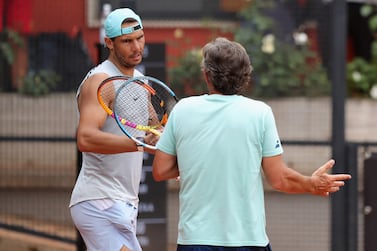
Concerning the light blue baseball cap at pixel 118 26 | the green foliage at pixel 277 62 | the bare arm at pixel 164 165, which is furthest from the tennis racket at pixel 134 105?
the green foliage at pixel 277 62

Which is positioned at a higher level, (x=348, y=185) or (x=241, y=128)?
(x=241, y=128)

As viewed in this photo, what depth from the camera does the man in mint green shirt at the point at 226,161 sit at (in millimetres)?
4340

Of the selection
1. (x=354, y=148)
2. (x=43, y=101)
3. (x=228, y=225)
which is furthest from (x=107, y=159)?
(x=43, y=101)

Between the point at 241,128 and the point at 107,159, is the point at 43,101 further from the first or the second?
the point at 241,128

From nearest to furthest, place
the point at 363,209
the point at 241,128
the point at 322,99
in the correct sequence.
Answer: the point at 241,128 → the point at 363,209 → the point at 322,99

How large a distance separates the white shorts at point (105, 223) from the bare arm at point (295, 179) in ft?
3.72

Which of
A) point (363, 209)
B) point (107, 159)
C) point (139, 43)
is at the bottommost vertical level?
point (363, 209)

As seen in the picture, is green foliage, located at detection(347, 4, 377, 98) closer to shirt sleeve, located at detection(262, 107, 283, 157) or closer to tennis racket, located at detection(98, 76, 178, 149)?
tennis racket, located at detection(98, 76, 178, 149)

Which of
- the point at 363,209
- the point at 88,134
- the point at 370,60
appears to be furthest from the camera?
the point at 370,60

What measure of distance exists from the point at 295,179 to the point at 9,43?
17.2 ft

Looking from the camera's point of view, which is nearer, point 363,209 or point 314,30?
point 363,209

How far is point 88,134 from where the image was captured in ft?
16.5

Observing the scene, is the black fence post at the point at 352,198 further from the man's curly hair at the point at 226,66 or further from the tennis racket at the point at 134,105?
the man's curly hair at the point at 226,66

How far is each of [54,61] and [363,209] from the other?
10.3 ft
